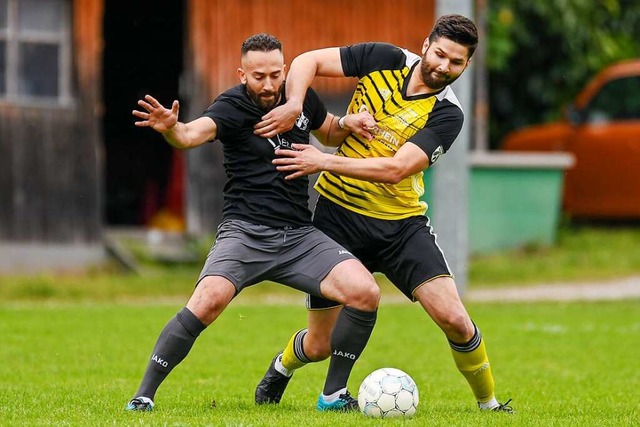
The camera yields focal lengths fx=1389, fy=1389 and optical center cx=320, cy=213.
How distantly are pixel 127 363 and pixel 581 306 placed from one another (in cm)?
765

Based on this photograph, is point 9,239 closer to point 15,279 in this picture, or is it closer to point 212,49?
point 15,279

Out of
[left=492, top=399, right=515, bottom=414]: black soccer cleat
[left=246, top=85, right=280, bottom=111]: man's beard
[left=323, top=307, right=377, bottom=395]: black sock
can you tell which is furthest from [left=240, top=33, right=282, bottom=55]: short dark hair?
[left=492, top=399, right=515, bottom=414]: black soccer cleat

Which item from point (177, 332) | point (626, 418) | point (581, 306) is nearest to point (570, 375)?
point (626, 418)

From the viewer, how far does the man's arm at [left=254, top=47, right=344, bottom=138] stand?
7602mm

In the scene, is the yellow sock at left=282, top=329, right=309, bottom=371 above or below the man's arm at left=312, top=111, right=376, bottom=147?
below

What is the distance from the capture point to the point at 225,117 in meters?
7.60

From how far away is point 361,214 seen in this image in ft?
26.4

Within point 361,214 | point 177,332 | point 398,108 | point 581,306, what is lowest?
point 581,306

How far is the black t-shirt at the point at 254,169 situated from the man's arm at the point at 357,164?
0.36ft

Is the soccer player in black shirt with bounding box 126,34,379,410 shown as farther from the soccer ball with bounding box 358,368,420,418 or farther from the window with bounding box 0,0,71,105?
the window with bounding box 0,0,71,105

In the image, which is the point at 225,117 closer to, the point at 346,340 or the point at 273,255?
the point at 273,255

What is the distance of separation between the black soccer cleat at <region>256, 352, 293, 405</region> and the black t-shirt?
1.01m

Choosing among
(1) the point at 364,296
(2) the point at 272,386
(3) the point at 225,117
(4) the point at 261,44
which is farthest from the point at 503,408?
(4) the point at 261,44

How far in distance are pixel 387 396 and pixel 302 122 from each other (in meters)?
1.61
